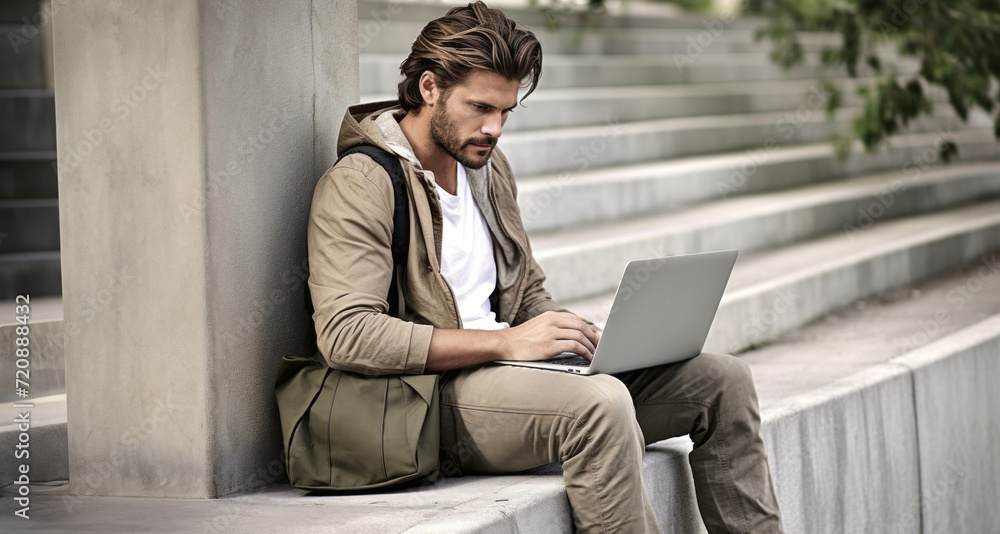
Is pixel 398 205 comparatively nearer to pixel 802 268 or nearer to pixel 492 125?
pixel 492 125

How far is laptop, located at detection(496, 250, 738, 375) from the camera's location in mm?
2760

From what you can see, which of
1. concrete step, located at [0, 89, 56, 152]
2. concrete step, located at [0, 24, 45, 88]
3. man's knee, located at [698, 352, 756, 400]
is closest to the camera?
man's knee, located at [698, 352, 756, 400]

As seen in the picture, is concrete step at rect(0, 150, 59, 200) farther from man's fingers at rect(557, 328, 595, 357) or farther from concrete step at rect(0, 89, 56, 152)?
man's fingers at rect(557, 328, 595, 357)

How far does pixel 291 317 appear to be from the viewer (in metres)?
3.18

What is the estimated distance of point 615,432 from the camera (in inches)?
106

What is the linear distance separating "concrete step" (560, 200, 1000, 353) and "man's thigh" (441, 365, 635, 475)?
217 cm

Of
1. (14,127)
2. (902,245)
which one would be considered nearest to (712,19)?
(902,245)

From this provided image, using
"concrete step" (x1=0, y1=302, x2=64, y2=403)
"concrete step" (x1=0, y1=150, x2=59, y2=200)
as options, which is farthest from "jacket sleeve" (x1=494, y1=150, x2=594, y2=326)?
"concrete step" (x1=0, y1=150, x2=59, y2=200)

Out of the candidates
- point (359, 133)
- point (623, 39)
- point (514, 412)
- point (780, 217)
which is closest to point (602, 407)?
point (514, 412)

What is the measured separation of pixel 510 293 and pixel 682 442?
705 millimetres

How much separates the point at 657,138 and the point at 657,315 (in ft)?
19.7

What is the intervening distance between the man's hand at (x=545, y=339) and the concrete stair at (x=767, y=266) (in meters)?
0.33

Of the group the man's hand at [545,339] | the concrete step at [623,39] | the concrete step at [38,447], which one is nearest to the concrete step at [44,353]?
the concrete step at [38,447]

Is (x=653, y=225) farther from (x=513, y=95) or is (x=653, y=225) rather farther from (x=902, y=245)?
(x=513, y=95)
